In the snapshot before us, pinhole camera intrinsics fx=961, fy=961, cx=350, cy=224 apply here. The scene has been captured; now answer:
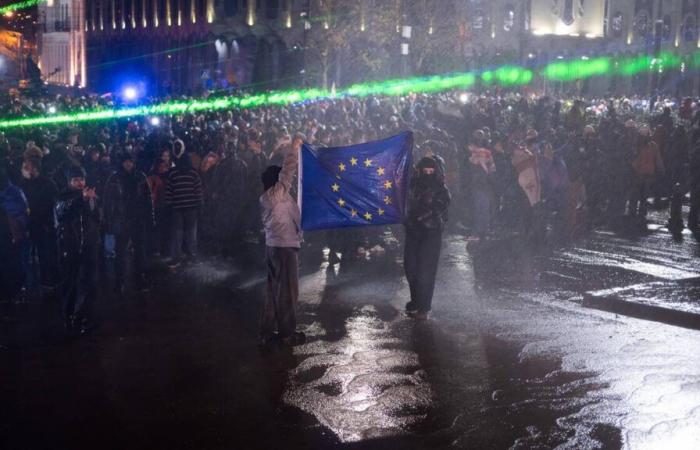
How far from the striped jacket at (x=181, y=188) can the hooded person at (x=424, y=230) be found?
4754 millimetres

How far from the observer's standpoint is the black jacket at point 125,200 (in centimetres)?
1242

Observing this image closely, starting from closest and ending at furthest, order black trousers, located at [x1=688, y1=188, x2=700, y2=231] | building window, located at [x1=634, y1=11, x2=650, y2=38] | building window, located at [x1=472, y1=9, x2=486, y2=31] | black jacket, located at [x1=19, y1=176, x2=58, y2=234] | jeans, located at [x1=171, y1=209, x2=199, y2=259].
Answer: black jacket, located at [x1=19, y1=176, x2=58, y2=234]
jeans, located at [x1=171, y1=209, x2=199, y2=259]
black trousers, located at [x1=688, y1=188, x2=700, y2=231]
building window, located at [x1=472, y1=9, x2=486, y2=31]
building window, located at [x1=634, y1=11, x2=650, y2=38]

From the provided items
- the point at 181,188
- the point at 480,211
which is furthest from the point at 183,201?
the point at 480,211

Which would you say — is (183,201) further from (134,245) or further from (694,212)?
(694,212)

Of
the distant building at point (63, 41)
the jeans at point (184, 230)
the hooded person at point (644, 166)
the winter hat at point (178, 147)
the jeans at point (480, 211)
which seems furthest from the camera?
the distant building at point (63, 41)

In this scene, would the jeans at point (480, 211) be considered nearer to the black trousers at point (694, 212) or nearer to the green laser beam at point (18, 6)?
the black trousers at point (694, 212)

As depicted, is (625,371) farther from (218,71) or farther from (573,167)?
(218,71)

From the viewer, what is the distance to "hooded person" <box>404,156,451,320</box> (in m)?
10.4

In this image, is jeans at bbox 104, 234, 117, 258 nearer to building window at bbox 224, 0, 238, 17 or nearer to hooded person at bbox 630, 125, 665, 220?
hooded person at bbox 630, 125, 665, 220

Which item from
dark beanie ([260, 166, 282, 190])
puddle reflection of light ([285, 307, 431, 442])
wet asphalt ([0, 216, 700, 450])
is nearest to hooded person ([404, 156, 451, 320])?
wet asphalt ([0, 216, 700, 450])

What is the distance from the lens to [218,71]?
192 ft

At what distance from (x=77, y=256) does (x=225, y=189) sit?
5.62 metres

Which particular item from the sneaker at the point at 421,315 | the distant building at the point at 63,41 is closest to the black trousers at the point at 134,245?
the sneaker at the point at 421,315

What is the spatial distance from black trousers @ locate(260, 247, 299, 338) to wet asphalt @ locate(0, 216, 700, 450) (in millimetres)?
289
